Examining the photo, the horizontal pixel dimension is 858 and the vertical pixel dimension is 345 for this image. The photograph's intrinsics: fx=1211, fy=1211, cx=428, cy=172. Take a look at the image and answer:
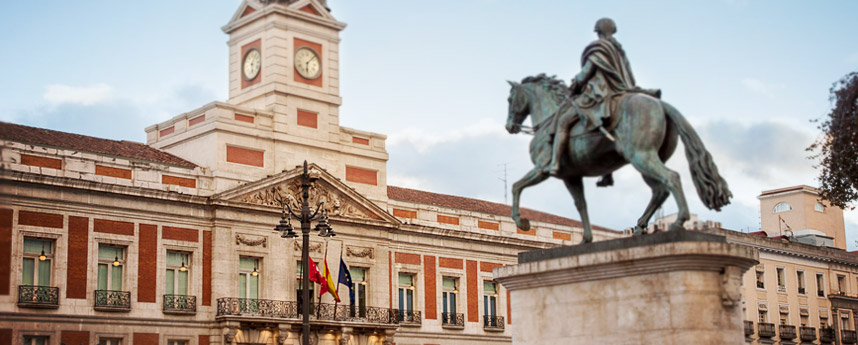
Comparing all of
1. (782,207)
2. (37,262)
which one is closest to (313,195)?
(37,262)

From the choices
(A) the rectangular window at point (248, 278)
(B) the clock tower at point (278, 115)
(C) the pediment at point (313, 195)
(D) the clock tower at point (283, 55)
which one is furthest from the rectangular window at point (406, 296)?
(D) the clock tower at point (283, 55)

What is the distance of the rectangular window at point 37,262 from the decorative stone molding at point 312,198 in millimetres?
6420

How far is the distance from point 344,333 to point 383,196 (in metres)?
5.64

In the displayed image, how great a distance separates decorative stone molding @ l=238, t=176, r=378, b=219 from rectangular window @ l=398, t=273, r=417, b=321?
3021mm

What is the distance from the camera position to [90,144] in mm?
37688

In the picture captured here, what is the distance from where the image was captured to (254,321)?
37.4 metres

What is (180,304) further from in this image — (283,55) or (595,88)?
(595,88)

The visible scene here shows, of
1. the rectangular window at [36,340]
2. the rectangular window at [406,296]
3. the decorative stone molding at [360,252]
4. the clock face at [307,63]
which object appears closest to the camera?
the rectangular window at [36,340]

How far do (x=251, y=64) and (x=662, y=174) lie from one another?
31095 millimetres

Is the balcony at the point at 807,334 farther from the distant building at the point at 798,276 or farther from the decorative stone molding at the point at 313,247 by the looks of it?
the decorative stone molding at the point at 313,247

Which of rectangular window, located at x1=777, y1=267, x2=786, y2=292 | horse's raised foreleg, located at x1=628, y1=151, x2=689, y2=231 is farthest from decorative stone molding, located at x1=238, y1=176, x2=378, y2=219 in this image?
horse's raised foreleg, located at x1=628, y1=151, x2=689, y2=231

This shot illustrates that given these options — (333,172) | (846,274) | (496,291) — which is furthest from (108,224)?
(846,274)

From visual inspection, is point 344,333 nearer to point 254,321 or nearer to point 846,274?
point 254,321

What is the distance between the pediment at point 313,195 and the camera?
38.5 metres
